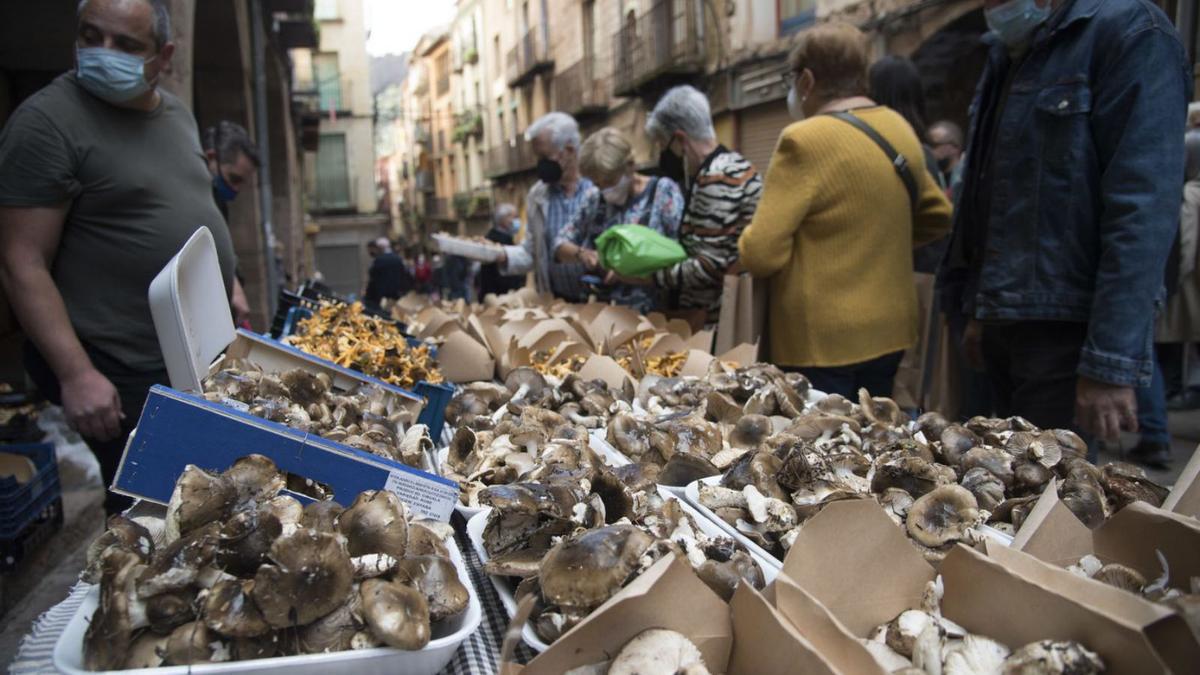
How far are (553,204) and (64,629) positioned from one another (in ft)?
14.2

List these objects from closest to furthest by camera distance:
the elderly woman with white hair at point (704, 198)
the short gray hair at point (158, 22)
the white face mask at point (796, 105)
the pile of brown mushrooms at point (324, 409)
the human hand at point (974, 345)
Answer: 1. the pile of brown mushrooms at point (324, 409)
2. the short gray hair at point (158, 22)
3. the human hand at point (974, 345)
4. the white face mask at point (796, 105)
5. the elderly woman with white hair at point (704, 198)

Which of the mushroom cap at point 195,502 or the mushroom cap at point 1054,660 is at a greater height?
the mushroom cap at point 195,502

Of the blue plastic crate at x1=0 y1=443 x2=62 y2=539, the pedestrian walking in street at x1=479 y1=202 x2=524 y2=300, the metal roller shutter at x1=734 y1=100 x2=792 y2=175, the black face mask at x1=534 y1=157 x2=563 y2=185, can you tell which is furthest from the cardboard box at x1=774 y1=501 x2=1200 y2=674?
the metal roller shutter at x1=734 y1=100 x2=792 y2=175

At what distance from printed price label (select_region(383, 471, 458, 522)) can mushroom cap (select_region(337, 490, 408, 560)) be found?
0.17 meters

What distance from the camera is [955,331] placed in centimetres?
330

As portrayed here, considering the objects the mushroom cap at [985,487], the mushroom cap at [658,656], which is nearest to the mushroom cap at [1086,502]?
the mushroom cap at [985,487]

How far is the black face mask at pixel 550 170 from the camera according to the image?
5004 mm

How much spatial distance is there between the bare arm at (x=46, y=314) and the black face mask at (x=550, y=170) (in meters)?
2.95

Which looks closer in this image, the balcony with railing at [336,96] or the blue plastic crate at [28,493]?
the blue plastic crate at [28,493]

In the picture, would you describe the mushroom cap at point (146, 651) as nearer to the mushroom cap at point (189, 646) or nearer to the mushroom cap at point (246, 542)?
the mushroom cap at point (189, 646)

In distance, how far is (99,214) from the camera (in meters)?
2.55

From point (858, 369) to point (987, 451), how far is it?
54.6 inches

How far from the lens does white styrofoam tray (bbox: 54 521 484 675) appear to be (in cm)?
93

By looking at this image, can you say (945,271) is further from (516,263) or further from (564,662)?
(516,263)
